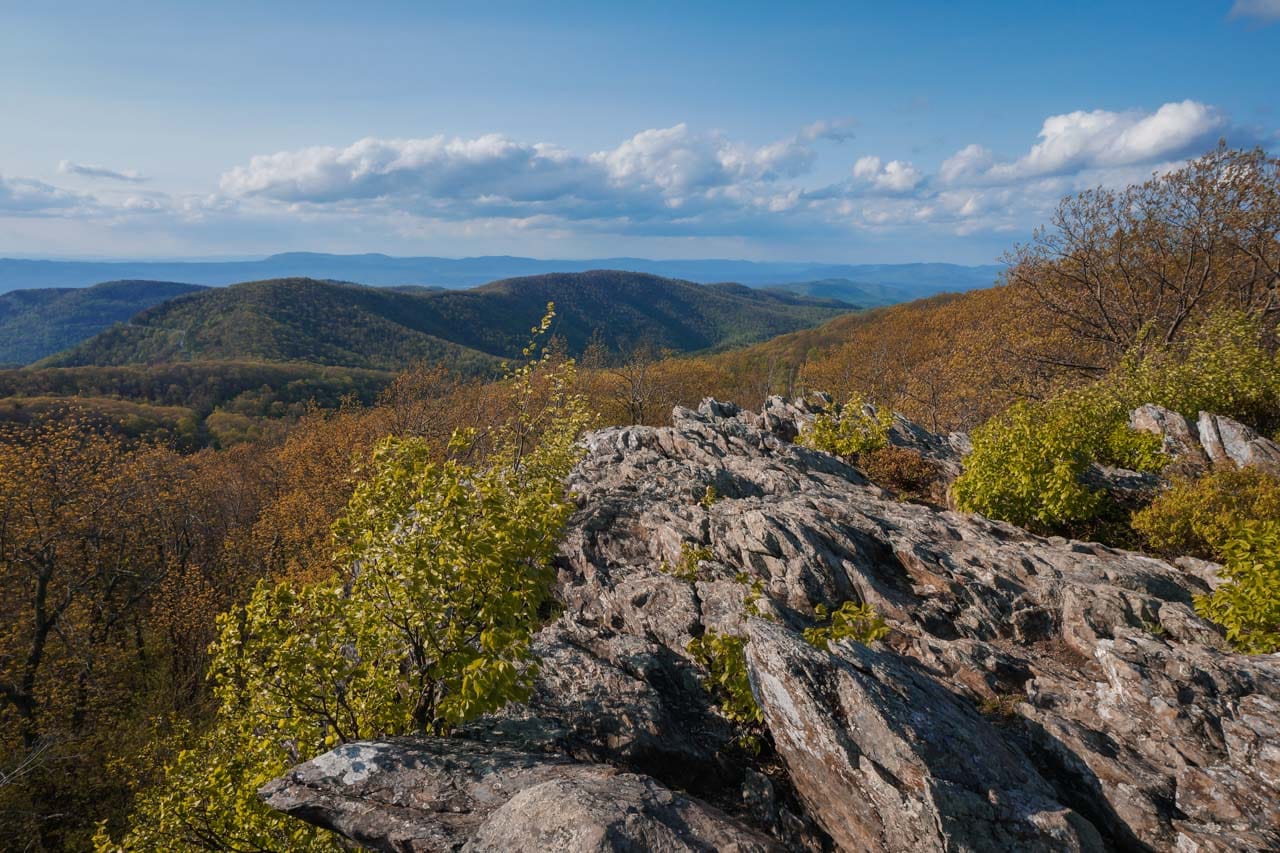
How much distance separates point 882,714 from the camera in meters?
8.87

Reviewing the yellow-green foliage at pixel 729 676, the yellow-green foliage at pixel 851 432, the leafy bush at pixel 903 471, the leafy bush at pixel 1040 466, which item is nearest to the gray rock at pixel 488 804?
the yellow-green foliage at pixel 729 676

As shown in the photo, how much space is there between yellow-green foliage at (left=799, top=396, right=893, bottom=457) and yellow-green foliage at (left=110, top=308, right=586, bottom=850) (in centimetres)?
1892

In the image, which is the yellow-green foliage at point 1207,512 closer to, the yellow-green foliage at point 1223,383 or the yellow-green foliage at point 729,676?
the yellow-green foliage at point 1223,383

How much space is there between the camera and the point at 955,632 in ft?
47.8

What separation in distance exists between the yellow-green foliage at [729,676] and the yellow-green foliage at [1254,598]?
9836 millimetres

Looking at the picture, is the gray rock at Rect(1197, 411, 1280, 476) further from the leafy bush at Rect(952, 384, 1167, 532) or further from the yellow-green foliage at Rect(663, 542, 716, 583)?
the yellow-green foliage at Rect(663, 542, 716, 583)

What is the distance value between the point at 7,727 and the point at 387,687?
38.6 metres

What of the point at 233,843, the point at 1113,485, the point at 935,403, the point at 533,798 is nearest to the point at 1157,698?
the point at 533,798

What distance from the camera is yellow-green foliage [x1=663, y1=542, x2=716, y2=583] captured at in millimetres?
16281

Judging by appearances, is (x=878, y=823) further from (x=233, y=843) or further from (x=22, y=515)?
(x=22, y=515)

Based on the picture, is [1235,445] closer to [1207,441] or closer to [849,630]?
[1207,441]

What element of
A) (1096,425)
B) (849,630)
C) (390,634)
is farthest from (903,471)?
(390,634)

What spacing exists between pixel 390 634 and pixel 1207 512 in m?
21.3

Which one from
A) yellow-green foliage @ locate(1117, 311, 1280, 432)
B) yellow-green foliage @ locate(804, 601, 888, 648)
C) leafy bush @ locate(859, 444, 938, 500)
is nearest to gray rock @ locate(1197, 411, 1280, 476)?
yellow-green foliage @ locate(1117, 311, 1280, 432)
